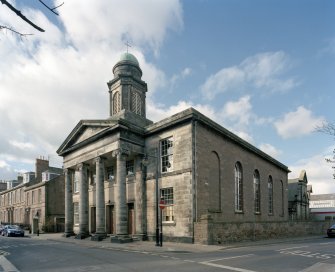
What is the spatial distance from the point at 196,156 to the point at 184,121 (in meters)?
2.68

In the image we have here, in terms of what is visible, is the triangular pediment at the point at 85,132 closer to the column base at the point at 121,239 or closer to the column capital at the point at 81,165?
the column capital at the point at 81,165

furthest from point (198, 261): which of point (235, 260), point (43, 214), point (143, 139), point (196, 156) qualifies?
point (43, 214)

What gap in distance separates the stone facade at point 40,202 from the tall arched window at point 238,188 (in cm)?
2414

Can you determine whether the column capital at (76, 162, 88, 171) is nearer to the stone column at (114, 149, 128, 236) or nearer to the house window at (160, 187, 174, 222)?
the stone column at (114, 149, 128, 236)

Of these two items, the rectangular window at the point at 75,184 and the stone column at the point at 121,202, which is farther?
the rectangular window at the point at 75,184

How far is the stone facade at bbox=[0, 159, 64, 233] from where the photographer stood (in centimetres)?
4428

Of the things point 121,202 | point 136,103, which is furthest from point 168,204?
point 136,103

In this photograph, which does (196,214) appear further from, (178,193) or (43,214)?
(43,214)

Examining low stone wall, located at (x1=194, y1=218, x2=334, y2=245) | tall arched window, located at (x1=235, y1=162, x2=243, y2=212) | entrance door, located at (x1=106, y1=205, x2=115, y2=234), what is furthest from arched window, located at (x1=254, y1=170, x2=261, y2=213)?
entrance door, located at (x1=106, y1=205, x2=115, y2=234)

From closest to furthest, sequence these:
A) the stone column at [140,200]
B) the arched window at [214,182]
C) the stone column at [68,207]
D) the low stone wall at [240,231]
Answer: the low stone wall at [240,231] < the arched window at [214,182] < the stone column at [140,200] < the stone column at [68,207]

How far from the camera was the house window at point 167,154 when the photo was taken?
25.2 metres

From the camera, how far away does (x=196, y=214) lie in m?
22.6

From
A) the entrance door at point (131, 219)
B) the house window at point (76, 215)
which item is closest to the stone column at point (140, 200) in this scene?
the entrance door at point (131, 219)

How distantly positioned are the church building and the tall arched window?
0.11 feet
